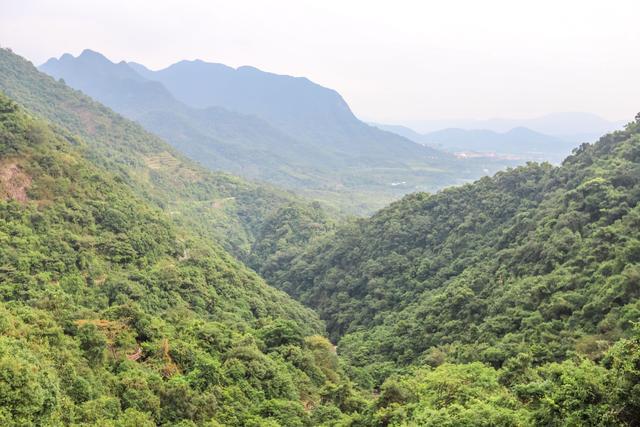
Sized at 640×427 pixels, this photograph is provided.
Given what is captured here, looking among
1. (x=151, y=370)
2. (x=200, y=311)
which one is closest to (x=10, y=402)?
(x=151, y=370)

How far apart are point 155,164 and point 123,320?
65.0 meters

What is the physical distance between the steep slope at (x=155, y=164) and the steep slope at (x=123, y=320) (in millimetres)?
29336

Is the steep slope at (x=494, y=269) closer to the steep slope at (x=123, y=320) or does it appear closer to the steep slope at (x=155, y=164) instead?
the steep slope at (x=123, y=320)

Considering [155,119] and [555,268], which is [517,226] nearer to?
[555,268]

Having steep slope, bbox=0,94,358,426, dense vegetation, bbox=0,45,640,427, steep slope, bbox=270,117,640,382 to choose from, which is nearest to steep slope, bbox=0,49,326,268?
steep slope, bbox=270,117,640,382

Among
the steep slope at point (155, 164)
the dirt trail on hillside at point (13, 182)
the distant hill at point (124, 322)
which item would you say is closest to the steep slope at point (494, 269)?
the distant hill at point (124, 322)

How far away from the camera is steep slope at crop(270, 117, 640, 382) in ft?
75.8

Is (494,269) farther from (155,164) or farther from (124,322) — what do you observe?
(155,164)

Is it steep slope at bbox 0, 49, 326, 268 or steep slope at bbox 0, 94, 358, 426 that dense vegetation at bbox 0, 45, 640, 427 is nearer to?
steep slope at bbox 0, 94, 358, 426

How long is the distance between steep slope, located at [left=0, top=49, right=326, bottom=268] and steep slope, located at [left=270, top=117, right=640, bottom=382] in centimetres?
1972

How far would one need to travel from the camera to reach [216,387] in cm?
1942

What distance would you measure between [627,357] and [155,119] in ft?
670

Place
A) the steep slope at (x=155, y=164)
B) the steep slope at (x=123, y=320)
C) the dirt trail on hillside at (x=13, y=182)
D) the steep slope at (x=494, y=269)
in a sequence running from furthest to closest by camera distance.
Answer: the steep slope at (x=155, y=164)
the dirt trail on hillside at (x=13, y=182)
the steep slope at (x=494, y=269)
the steep slope at (x=123, y=320)

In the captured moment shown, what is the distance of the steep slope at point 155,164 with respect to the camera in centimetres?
7169
